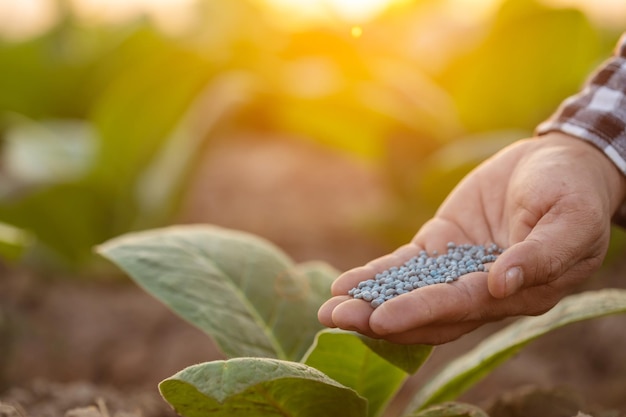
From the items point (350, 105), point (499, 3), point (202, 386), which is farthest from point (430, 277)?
point (499, 3)

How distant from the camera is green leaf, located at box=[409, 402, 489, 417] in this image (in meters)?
1.09

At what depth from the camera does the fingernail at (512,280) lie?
960mm

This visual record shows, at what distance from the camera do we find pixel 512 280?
96cm

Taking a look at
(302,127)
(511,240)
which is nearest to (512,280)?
(511,240)

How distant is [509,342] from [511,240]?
0.18 meters

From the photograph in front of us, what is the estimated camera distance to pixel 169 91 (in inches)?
105

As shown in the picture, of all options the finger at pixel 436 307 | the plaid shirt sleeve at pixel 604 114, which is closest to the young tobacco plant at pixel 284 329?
the finger at pixel 436 307

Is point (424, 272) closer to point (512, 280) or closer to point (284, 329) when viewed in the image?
point (512, 280)

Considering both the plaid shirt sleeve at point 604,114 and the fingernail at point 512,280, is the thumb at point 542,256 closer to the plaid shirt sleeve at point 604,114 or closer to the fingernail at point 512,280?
the fingernail at point 512,280

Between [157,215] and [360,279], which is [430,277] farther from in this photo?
[157,215]

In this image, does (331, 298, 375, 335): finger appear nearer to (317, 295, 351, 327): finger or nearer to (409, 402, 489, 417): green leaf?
(317, 295, 351, 327): finger

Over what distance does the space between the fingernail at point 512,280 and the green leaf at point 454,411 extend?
0.22m

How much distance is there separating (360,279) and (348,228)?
192 cm

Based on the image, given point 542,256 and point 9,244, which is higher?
point 542,256
